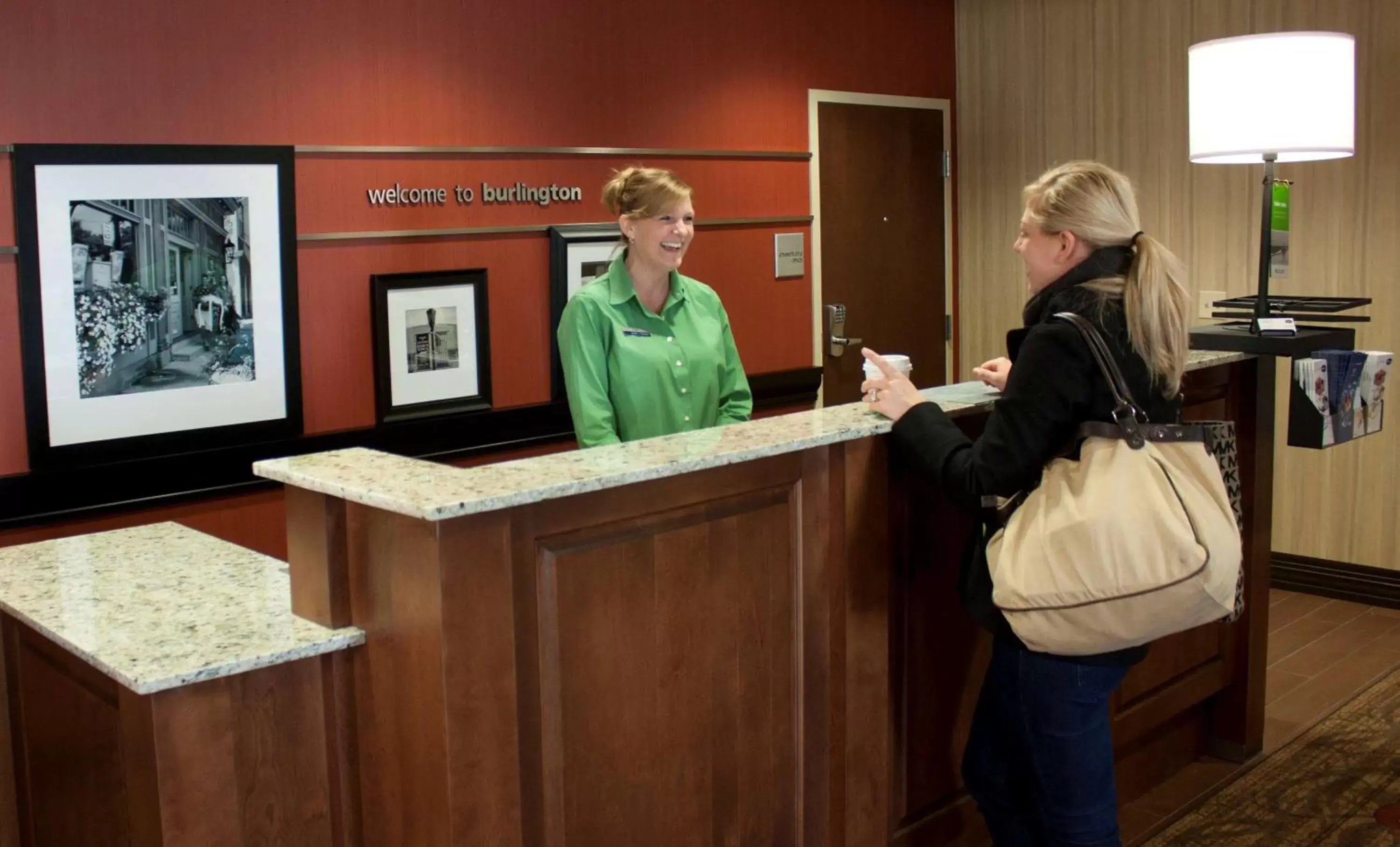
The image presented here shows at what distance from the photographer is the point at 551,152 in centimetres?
460

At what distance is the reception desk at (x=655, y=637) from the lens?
1928 millimetres

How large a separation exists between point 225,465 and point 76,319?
58cm

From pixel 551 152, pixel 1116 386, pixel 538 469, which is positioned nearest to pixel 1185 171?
pixel 551 152

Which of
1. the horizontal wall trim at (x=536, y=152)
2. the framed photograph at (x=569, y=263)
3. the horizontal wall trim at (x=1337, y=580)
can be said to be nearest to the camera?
the horizontal wall trim at (x=536, y=152)

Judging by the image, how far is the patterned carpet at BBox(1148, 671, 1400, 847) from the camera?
3215 millimetres

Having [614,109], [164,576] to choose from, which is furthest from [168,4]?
[164,576]

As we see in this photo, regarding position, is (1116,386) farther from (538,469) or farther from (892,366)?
(538,469)

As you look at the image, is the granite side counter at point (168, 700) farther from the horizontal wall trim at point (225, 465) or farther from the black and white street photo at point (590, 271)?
the black and white street photo at point (590, 271)

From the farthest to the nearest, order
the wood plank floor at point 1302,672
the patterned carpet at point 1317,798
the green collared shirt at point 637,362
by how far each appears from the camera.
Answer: the wood plank floor at point 1302,672 < the patterned carpet at point 1317,798 < the green collared shirt at point 637,362

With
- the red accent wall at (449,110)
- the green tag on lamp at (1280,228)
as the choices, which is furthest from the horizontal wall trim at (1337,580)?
the red accent wall at (449,110)

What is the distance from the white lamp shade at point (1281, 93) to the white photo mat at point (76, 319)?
8.64 ft

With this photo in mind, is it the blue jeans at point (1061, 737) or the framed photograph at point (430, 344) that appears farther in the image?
the framed photograph at point (430, 344)

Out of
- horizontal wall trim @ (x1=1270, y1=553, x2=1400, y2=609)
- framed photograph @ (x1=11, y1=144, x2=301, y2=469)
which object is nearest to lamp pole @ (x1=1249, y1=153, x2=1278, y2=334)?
horizontal wall trim @ (x1=1270, y1=553, x2=1400, y2=609)

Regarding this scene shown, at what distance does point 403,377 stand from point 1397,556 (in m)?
3.89
